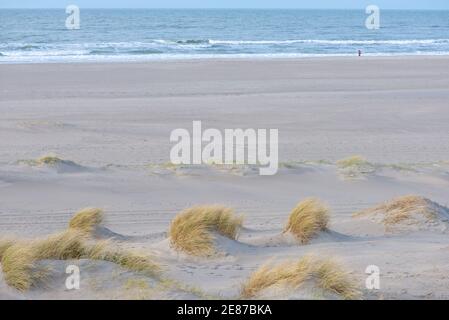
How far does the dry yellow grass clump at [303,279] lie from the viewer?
5.31 metres

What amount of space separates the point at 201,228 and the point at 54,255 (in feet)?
5.16

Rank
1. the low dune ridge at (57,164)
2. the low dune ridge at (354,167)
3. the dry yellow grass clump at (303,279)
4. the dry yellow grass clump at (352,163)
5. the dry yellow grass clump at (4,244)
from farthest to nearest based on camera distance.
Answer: the dry yellow grass clump at (352,163) → the low dune ridge at (354,167) → the low dune ridge at (57,164) → the dry yellow grass clump at (4,244) → the dry yellow grass clump at (303,279)

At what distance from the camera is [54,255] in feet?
19.5

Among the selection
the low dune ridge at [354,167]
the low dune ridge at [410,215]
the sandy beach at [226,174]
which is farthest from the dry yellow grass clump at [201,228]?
the low dune ridge at [354,167]

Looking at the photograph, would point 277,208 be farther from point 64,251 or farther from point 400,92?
point 400,92

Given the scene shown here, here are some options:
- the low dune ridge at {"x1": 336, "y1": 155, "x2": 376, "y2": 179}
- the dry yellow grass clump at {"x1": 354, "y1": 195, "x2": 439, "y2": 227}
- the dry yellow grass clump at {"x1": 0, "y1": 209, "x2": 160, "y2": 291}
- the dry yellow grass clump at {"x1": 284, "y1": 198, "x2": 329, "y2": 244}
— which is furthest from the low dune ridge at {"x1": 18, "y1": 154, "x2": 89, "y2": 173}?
the dry yellow grass clump at {"x1": 0, "y1": 209, "x2": 160, "y2": 291}

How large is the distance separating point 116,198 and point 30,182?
1332 millimetres

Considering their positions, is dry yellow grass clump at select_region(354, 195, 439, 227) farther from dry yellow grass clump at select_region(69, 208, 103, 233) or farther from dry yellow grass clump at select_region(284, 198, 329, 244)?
dry yellow grass clump at select_region(69, 208, 103, 233)

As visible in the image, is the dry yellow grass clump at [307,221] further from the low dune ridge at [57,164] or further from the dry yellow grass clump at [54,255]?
the low dune ridge at [57,164]

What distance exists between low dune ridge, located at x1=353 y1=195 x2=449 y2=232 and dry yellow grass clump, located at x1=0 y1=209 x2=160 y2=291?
10.00ft

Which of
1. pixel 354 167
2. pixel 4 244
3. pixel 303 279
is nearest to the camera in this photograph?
pixel 303 279

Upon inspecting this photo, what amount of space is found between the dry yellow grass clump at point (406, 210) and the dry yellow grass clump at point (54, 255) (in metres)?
3.10

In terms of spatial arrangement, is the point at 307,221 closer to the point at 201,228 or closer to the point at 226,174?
the point at 201,228

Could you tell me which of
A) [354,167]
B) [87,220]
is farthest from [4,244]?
[354,167]
